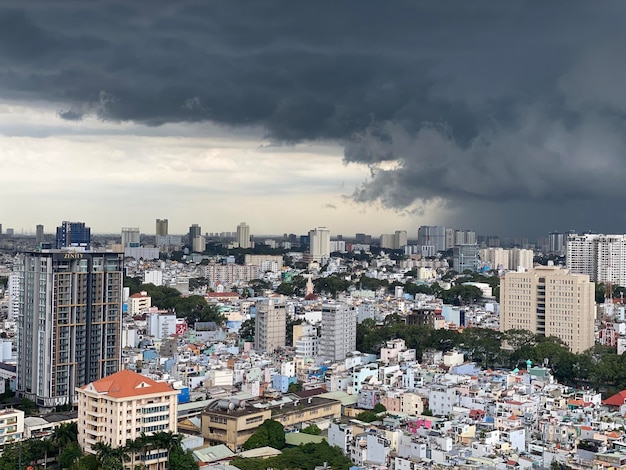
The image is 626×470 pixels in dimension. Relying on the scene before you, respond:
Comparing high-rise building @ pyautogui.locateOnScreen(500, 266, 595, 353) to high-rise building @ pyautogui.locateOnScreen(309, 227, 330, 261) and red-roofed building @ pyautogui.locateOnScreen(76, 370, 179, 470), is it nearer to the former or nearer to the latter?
red-roofed building @ pyautogui.locateOnScreen(76, 370, 179, 470)

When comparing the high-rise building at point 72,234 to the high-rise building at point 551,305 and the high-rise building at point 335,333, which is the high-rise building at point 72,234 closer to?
the high-rise building at point 335,333

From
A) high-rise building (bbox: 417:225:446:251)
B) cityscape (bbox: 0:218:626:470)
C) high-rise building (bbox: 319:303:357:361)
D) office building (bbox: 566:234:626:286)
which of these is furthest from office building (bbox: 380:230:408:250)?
high-rise building (bbox: 319:303:357:361)

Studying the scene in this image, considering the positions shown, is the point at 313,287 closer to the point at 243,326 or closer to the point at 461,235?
the point at 243,326

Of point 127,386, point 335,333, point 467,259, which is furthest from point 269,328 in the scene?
point 467,259

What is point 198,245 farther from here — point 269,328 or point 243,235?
point 269,328

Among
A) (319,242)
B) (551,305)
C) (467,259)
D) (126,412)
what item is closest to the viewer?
(126,412)

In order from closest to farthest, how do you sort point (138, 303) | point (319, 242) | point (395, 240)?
point (138, 303) < point (319, 242) < point (395, 240)

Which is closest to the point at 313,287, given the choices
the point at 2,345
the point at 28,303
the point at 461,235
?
the point at 2,345

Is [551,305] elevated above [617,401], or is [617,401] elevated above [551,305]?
[551,305]
